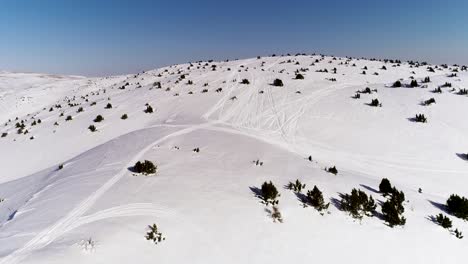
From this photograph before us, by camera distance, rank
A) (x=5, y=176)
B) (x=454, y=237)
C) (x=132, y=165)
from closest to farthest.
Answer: (x=454, y=237) → (x=132, y=165) → (x=5, y=176)

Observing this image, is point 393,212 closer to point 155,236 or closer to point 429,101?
point 155,236

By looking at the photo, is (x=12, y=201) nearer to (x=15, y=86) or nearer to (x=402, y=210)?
(x=402, y=210)

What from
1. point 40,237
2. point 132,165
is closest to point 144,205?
point 40,237

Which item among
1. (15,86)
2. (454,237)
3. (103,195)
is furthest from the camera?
(15,86)

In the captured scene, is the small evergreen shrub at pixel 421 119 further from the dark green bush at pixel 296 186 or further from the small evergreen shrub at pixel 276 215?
the small evergreen shrub at pixel 276 215

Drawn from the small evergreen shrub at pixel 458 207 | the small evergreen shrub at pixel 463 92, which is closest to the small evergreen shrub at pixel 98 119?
the small evergreen shrub at pixel 458 207

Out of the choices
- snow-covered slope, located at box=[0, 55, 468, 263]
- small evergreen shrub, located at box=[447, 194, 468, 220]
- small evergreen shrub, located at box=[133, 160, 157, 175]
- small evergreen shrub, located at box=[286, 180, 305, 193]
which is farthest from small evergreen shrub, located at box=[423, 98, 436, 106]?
small evergreen shrub, located at box=[133, 160, 157, 175]
